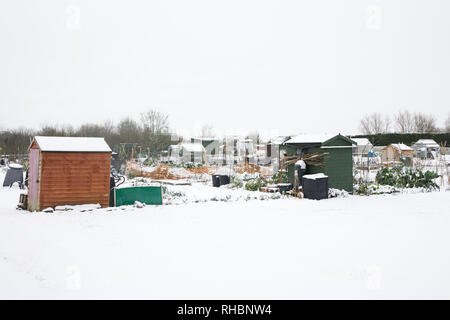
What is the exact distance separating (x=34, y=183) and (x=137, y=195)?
2.76 meters

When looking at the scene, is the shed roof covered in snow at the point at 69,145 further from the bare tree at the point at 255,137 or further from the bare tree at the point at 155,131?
the bare tree at the point at 255,137

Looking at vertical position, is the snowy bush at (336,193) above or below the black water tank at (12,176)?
below

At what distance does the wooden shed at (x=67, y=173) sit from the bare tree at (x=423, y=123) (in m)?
61.4

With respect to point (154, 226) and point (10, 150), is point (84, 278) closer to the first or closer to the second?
point (154, 226)

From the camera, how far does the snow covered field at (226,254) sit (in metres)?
4.09

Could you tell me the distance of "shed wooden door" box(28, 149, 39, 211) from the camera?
9.55m

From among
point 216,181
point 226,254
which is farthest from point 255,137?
point 226,254

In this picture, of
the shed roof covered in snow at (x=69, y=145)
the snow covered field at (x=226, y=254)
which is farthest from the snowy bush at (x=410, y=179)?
the shed roof covered in snow at (x=69, y=145)

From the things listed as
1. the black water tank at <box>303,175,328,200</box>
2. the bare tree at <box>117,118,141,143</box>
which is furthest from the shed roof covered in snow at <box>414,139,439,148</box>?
the black water tank at <box>303,175,328,200</box>

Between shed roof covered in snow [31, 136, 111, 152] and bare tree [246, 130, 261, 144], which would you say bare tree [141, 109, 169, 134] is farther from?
shed roof covered in snow [31, 136, 111, 152]

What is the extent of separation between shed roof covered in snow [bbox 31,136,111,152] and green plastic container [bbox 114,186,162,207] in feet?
4.27

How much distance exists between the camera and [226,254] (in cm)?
546
